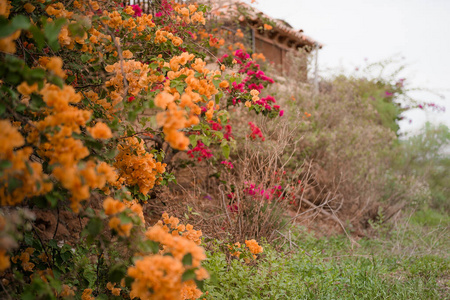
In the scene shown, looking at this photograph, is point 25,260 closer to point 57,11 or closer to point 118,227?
point 118,227

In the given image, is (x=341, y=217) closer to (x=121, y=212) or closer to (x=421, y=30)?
(x=121, y=212)

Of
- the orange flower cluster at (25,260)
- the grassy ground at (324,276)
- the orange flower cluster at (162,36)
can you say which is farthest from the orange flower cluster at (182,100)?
the grassy ground at (324,276)

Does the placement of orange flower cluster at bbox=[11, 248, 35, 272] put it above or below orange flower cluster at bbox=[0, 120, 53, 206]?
below

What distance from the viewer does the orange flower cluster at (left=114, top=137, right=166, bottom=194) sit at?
1.75 m

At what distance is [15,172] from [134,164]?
0.87 metres

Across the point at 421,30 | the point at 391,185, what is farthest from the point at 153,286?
the point at 421,30

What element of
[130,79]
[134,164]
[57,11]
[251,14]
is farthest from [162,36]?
[251,14]

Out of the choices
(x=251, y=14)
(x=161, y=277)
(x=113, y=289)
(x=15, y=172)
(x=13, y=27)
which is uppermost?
(x=251, y=14)

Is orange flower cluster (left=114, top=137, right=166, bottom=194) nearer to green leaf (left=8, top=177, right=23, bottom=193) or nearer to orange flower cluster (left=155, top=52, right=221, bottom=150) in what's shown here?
orange flower cluster (left=155, top=52, right=221, bottom=150)

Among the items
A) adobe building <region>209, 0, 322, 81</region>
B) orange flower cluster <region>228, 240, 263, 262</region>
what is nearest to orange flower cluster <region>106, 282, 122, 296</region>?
orange flower cluster <region>228, 240, 263, 262</region>

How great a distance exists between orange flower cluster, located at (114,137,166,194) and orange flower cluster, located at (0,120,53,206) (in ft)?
2.65

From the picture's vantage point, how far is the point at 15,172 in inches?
35.1

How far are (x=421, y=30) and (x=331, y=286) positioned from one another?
1052cm

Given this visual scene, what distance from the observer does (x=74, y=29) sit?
108cm
